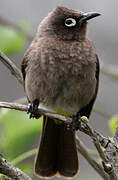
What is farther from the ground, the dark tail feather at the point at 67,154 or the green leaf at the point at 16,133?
the green leaf at the point at 16,133

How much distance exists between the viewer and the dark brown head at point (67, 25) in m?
3.94

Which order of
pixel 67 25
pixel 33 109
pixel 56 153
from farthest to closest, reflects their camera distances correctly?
1. pixel 56 153
2. pixel 67 25
3. pixel 33 109

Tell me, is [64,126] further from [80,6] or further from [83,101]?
[80,6]

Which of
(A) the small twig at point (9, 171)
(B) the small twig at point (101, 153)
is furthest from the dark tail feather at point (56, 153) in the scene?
(A) the small twig at point (9, 171)

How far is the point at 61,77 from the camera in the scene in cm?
363

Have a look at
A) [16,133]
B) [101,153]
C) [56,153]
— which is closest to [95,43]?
[56,153]

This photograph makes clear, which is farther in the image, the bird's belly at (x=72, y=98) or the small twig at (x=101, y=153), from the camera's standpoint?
the bird's belly at (x=72, y=98)

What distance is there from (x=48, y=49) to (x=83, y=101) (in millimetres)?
484

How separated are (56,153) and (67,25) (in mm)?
1059

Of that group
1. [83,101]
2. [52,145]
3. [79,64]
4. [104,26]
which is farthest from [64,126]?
[104,26]

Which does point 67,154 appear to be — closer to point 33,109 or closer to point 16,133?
point 33,109

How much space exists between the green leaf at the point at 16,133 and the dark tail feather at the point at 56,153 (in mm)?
439

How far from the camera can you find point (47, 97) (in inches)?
146

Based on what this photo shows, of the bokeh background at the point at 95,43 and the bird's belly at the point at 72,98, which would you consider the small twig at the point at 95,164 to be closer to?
the bird's belly at the point at 72,98
